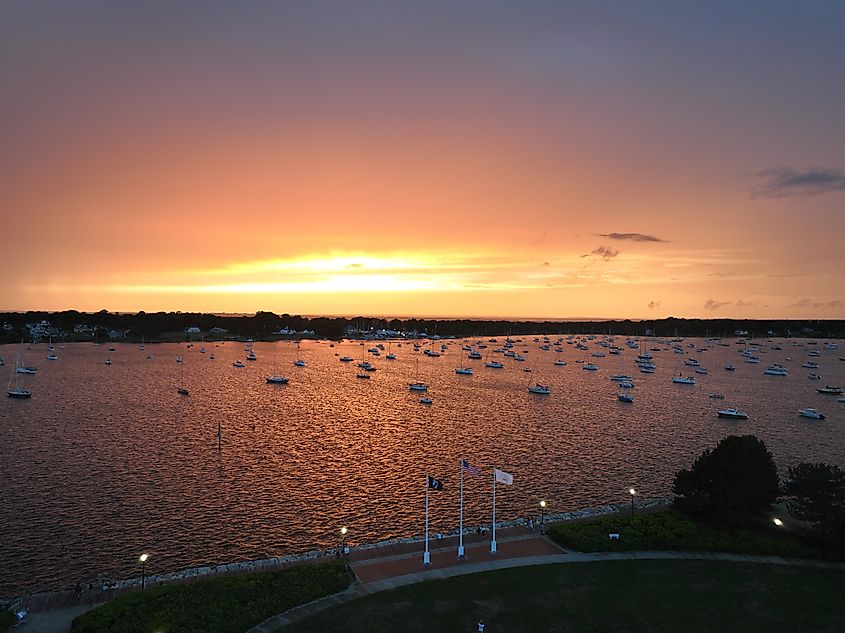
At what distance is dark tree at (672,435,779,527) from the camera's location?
1748 inches

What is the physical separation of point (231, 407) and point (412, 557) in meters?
87.3

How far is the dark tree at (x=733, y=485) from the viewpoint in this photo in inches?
1748

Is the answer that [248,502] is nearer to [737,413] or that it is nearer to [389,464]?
[389,464]

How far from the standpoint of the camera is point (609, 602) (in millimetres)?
33156

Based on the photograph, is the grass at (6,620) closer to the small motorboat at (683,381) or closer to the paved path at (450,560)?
the paved path at (450,560)

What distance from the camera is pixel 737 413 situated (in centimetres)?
11225

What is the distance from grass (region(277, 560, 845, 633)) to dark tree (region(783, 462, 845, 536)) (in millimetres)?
4294

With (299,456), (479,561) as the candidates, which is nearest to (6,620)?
(479,561)

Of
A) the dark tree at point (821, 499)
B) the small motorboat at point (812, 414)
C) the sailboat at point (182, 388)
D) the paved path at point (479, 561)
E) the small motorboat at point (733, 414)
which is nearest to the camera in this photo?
the paved path at point (479, 561)

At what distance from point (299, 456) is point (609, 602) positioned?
180 ft

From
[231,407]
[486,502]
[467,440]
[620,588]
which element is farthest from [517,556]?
[231,407]

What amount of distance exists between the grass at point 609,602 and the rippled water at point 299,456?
18.4 metres

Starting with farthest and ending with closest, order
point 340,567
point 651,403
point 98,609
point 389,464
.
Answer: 1. point 651,403
2. point 389,464
3. point 340,567
4. point 98,609

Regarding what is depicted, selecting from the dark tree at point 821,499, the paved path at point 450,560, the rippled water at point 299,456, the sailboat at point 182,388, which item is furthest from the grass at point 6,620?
the sailboat at point 182,388
